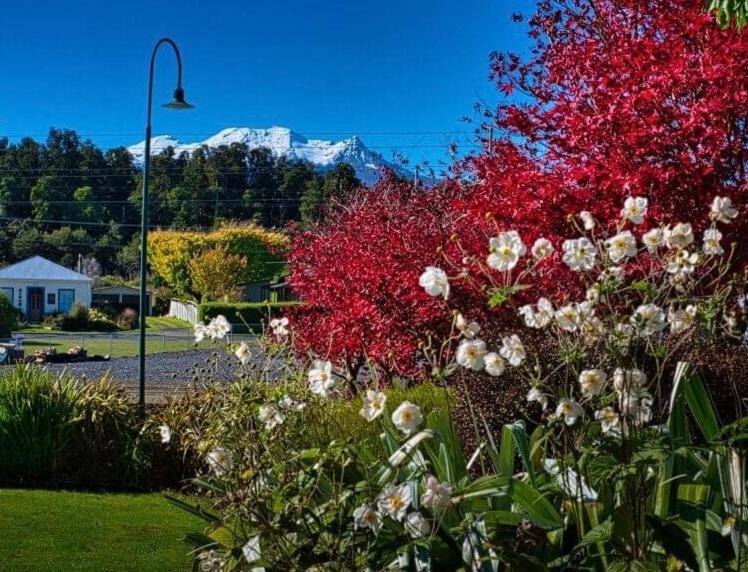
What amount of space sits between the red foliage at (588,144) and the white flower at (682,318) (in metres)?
3.80

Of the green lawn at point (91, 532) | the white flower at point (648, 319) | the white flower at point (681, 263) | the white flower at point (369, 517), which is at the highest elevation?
the white flower at point (681, 263)

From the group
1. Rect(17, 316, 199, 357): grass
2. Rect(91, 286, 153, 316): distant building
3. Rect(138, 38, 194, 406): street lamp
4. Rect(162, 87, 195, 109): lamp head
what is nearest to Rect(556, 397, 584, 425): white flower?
Rect(138, 38, 194, 406): street lamp

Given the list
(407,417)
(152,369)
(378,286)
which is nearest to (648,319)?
(407,417)

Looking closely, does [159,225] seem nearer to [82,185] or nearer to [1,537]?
[82,185]

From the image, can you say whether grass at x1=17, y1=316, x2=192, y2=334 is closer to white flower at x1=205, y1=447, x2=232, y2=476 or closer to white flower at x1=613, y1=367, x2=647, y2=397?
white flower at x1=205, y1=447, x2=232, y2=476

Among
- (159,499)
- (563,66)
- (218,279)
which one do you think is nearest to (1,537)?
(159,499)

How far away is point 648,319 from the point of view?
3346 mm

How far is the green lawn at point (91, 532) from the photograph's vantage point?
674 cm

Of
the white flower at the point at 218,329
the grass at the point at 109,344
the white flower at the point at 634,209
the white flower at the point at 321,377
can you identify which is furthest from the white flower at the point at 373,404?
the grass at the point at 109,344

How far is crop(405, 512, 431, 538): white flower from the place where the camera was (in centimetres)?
321

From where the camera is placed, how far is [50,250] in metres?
76.3

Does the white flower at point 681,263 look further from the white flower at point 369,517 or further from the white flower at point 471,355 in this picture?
the white flower at point 369,517

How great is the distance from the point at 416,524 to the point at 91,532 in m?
5.27

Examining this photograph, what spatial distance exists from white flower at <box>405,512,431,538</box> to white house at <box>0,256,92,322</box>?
56411 millimetres
